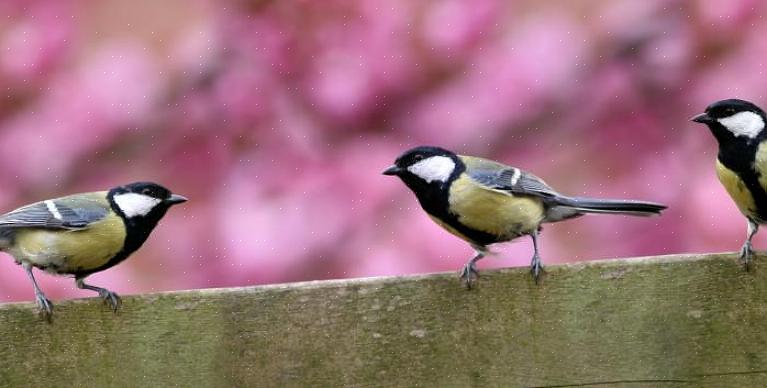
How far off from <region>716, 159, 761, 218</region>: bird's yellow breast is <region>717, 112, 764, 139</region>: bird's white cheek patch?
0.24ft

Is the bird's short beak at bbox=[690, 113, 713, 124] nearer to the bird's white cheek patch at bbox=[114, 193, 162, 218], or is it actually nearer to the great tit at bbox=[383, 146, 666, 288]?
the great tit at bbox=[383, 146, 666, 288]

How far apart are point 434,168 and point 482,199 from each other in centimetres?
11

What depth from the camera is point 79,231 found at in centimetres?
230

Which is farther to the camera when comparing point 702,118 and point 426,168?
point 426,168

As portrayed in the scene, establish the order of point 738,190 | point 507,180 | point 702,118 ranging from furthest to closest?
point 507,180 → point 738,190 → point 702,118

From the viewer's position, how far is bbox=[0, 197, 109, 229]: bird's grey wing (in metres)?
2.22

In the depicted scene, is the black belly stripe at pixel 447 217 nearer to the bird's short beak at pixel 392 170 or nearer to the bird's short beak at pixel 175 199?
the bird's short beak at pixel 392 170

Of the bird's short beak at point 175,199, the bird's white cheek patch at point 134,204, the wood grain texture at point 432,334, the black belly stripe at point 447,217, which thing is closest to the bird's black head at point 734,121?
the black belly stripe at point 447,217

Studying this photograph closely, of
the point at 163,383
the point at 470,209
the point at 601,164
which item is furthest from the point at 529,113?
the point at 163,383

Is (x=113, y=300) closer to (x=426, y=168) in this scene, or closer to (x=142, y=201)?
(x=142, y=201)

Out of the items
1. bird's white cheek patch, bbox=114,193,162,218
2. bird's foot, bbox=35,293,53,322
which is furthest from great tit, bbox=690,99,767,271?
bird's foot, bbox=35,293,53,322

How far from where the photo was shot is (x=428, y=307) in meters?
1.65

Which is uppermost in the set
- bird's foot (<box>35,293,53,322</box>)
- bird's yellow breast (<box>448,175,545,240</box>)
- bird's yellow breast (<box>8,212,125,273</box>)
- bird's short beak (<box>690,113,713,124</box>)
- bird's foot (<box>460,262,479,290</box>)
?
bird's short beak (<box>690,113,713,124</box>)

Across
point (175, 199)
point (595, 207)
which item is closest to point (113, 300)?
point (175, 199)
